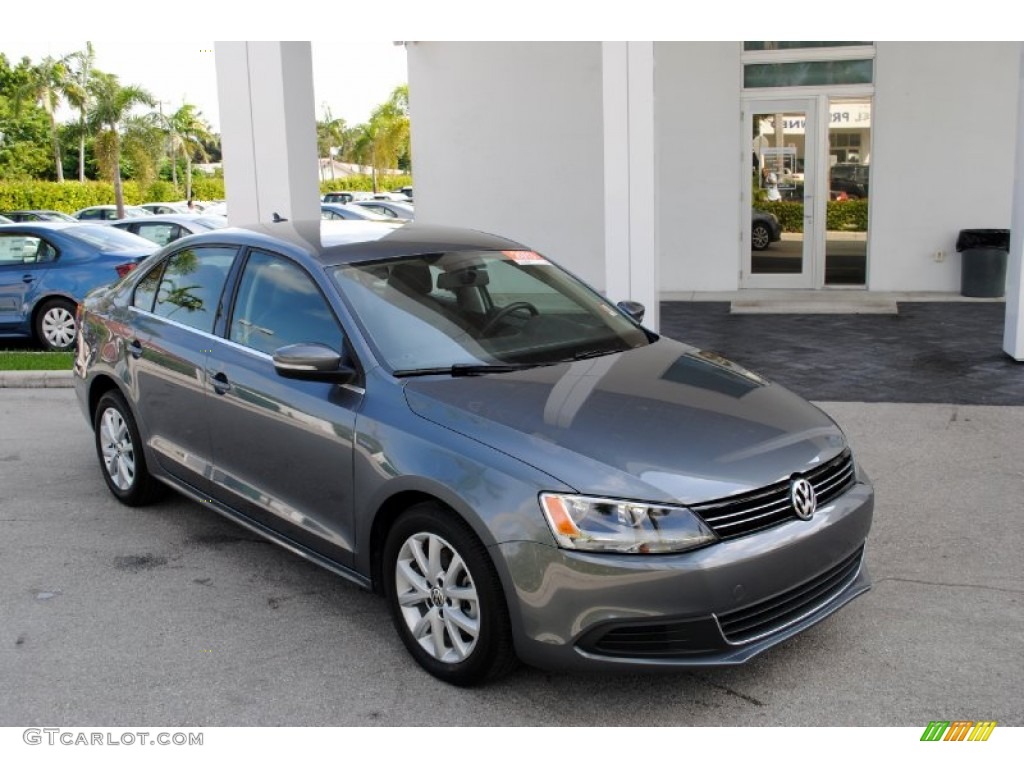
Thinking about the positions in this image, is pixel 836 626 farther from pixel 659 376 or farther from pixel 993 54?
pixel 993 54

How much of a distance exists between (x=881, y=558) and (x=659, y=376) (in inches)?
62.0

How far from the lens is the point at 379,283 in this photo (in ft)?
15.3

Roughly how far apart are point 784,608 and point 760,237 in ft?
39.4

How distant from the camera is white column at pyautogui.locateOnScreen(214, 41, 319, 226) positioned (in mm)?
9336

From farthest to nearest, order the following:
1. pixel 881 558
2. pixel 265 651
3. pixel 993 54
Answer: pixel 993 54 < pixel 881 558 < pixel 265 651

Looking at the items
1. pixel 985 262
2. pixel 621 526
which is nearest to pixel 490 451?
pixel 621 526

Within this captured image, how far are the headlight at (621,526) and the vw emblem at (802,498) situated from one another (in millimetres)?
420

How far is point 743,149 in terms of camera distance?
14852 mm

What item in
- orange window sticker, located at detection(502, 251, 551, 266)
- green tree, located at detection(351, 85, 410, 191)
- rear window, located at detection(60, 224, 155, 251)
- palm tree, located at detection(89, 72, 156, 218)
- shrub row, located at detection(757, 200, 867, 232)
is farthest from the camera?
green tree, located at detection(351, 85, 410, 191)

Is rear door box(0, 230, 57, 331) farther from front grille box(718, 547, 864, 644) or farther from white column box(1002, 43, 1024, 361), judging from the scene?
front grille box(718, 547, 864, 644)

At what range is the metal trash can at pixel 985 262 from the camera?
13.6 metres

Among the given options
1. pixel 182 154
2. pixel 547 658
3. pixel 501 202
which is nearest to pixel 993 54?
pixel 501 202
